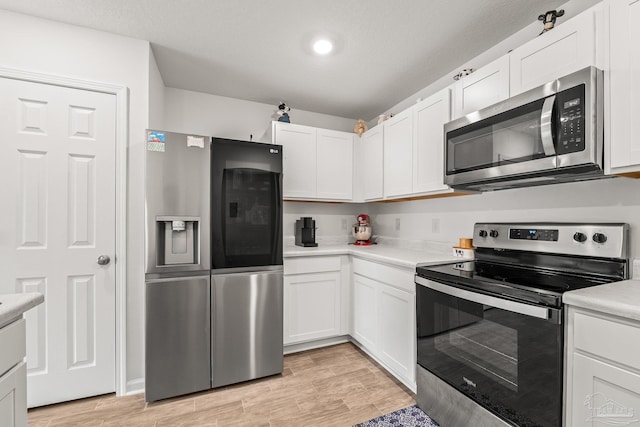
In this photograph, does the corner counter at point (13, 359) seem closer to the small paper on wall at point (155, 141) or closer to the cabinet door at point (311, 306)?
the small paper on wall at point (155, 141)

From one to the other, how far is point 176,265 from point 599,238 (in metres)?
2.46

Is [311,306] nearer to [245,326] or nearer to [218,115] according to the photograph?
[245,326]

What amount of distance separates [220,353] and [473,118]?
7.72 ft

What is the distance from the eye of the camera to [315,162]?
9.75 ft

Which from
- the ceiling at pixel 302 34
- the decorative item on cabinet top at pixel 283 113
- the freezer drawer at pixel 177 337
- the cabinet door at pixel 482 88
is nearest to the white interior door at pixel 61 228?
the freezer drawer at pixel 177 337

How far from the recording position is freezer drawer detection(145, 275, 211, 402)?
74.6 inches

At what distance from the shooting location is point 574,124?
1.29m

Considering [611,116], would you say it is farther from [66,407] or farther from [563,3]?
[66,407]

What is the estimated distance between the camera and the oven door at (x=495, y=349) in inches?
44.9

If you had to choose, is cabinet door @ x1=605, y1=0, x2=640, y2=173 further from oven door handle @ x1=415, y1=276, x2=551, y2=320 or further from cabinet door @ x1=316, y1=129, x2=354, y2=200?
cabinet door @ x1=316, y1=129, x2=354, y2=200

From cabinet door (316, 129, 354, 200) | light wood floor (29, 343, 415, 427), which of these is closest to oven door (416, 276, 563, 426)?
light wood floor (29, 343, 415, 427)

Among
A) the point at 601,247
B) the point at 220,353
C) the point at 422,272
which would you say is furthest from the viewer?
the point at 220,353

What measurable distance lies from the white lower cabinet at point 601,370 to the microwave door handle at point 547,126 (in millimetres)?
736

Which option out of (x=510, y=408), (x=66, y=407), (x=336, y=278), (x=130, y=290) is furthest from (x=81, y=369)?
(x=510, y=408)
